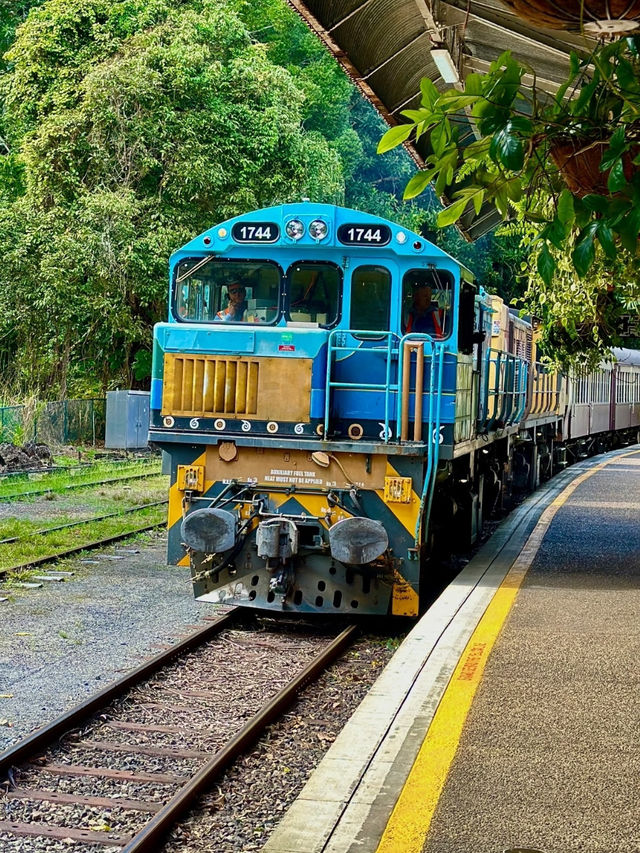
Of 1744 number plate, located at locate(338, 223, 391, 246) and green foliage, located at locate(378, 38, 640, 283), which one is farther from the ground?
1744 number plate, located at locate(338, 223, 391, 246)

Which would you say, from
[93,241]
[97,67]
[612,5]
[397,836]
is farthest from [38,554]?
[97,67]

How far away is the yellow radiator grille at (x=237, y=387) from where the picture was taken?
969 cm

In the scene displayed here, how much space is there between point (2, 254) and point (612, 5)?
27.1m

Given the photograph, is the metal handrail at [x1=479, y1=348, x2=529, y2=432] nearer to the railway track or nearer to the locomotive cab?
the locomotive cab

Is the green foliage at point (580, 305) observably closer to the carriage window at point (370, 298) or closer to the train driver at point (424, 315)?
the train driver at point (424, 315)

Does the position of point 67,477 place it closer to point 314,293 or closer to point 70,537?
point 70,537

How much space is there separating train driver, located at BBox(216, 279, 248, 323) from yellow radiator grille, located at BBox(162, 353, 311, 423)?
0.53 metres

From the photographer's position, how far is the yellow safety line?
14.1 ft

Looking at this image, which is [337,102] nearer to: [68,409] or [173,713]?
[68,409]

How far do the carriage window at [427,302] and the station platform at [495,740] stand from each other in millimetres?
2219

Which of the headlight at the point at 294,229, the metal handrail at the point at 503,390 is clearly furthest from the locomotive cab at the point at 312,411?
the metal handrail at the point at 503,390

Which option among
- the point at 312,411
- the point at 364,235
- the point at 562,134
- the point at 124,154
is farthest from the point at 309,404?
the point at 124,154

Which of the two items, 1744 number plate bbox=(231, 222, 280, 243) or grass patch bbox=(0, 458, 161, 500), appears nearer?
1744 number plate bbox=(231, 222, 280, 243)

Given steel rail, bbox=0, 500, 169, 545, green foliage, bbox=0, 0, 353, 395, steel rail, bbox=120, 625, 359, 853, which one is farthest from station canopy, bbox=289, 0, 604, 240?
green foliage, bbox=0, 0, 353, 395
